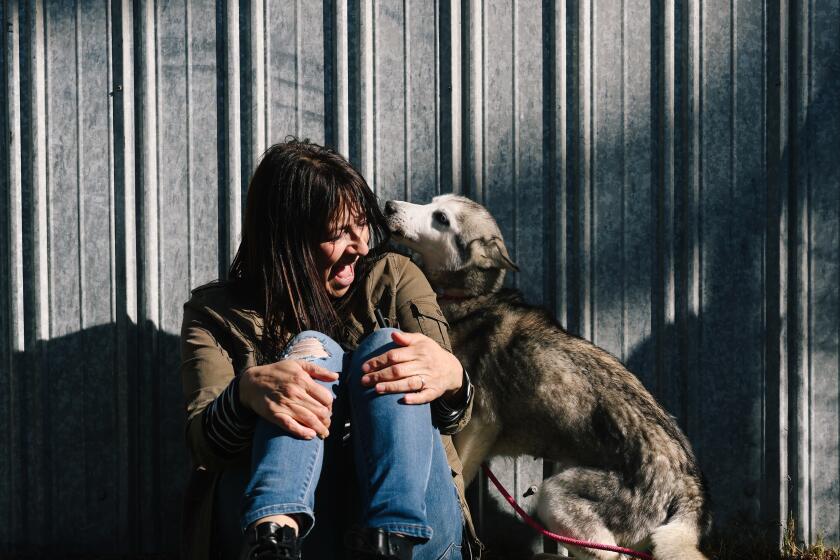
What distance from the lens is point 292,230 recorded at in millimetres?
2768

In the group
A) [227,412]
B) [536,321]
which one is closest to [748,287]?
[536,321]

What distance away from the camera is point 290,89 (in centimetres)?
370

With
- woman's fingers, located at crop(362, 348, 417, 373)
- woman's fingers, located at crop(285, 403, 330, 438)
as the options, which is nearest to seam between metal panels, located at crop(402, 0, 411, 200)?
woman's fingers, located at crop(362, 348, 417, 373)

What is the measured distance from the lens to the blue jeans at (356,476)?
2107 mm

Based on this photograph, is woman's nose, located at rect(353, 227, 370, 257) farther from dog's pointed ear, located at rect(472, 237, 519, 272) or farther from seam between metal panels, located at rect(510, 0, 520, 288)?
seam between metal panels, located at rect(510, 0, 520, 288)

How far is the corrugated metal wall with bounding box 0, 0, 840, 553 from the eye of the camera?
145 inches

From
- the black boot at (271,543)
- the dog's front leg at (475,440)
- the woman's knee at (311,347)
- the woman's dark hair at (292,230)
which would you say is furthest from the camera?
the dog's front leg at (475,440)

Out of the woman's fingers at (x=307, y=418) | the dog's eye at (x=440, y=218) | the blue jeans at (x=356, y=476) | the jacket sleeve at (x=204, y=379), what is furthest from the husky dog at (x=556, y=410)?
the woman's fingers at (x=307, y=418)

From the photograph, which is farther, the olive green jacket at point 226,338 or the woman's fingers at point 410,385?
the olive green jacket at point 226,338

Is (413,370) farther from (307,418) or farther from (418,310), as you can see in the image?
(418,310)

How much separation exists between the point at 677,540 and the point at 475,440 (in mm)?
980

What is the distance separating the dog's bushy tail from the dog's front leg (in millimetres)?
834

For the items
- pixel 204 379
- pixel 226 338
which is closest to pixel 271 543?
pixel 204 379

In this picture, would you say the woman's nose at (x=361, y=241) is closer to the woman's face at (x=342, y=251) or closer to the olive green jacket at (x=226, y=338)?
the woman's face at (x=342, y=251)
